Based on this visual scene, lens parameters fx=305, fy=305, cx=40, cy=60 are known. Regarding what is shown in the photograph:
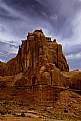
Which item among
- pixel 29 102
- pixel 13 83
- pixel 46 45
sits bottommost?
pixel 29 102

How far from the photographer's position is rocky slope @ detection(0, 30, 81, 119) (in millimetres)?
65875

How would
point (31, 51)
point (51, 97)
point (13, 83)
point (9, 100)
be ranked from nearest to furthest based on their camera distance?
point (51, 97) → point (9, 100) → point (13, 83) → point (31, 51)

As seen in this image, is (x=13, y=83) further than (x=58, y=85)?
Yes

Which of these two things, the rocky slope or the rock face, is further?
the rock face

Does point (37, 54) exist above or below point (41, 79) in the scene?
above

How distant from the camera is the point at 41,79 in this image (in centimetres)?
7031

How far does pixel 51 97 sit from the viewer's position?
218 feet

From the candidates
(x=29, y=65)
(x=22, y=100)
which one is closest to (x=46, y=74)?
(x=22, y=100)

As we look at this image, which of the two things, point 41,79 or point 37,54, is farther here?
point 37,54

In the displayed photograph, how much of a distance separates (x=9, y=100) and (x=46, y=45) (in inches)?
837

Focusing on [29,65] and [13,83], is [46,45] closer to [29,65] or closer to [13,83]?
[29,65]

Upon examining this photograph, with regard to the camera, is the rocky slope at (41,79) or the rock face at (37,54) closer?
the rocky slope at (41,79)

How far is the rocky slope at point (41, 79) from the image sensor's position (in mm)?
65875

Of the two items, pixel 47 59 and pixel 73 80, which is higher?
pixel 47 59
